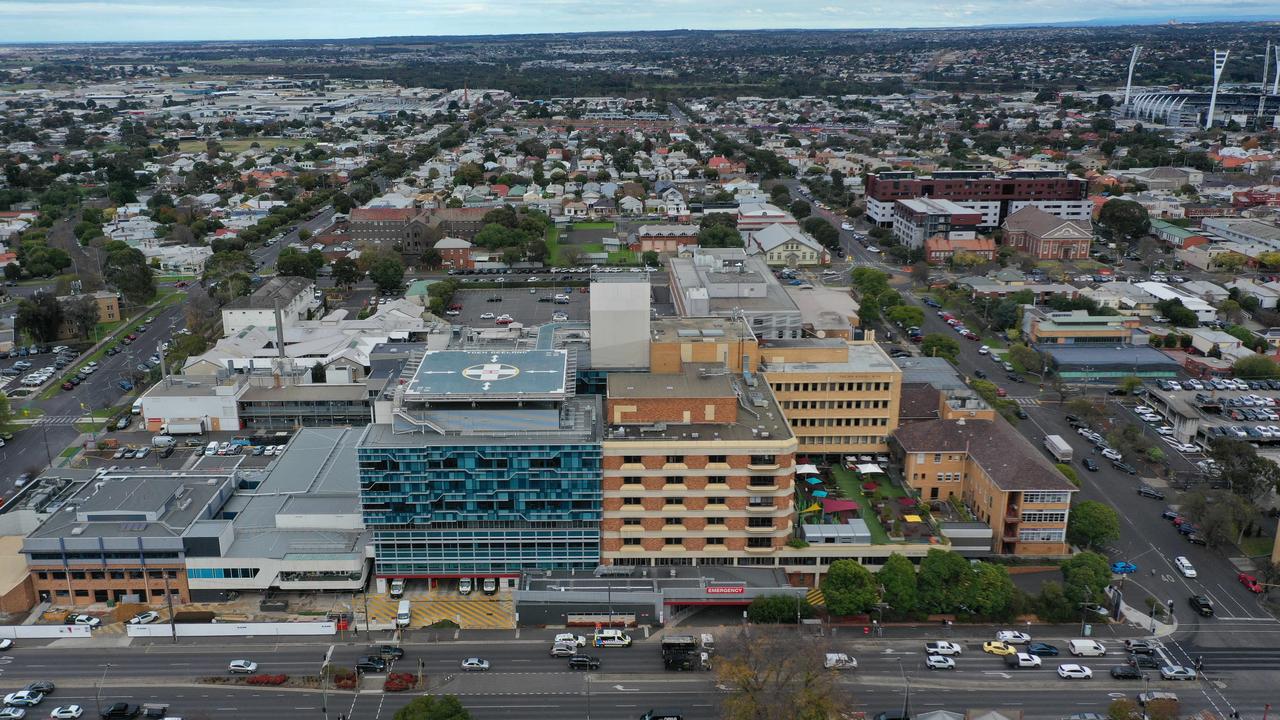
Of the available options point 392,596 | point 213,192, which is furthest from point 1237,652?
point 213,192

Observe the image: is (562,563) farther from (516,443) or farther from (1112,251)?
(1112,251)

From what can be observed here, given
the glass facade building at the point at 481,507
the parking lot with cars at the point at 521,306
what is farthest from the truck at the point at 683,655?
the parking lot with cars at the point at 521,306

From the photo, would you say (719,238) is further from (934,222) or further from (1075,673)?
(1075,673)

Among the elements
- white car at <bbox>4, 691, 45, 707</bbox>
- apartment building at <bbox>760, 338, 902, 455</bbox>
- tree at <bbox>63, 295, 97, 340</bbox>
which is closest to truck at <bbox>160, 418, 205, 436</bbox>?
tree at <bbox>63, 295, 97, 340</bbox>

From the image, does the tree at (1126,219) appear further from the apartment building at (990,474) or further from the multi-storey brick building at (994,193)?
the apartment building at (990,474)

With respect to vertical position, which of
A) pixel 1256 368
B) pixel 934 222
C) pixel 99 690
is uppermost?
pixel 934 222

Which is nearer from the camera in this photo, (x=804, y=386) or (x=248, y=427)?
(x=804, y=386)

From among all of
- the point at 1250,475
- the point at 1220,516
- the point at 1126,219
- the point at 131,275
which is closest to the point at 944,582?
the point at 1220,516
